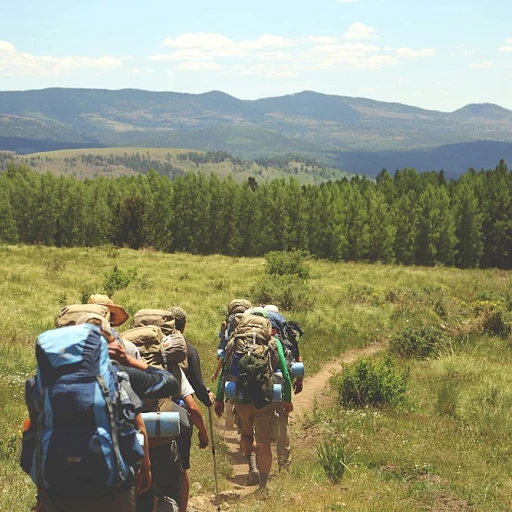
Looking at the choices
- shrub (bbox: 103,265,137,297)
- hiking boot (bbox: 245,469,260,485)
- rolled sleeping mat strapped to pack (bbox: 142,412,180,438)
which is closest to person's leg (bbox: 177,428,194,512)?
rolled sleeping mat strapped to pack (bbox: 142,412,180,438)

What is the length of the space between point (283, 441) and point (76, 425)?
5.76 meters

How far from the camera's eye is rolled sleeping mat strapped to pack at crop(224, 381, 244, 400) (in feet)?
24.6

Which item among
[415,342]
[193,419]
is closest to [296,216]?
[415,342]

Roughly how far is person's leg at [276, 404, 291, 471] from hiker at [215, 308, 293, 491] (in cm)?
94

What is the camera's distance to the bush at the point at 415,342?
62.2ft

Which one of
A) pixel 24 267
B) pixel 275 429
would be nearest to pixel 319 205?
pixel 24 267

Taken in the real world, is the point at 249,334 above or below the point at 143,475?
above

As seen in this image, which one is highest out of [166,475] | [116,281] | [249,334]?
[249,334]

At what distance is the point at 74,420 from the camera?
3.97 metres

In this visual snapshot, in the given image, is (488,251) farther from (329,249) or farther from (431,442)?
(431,442)

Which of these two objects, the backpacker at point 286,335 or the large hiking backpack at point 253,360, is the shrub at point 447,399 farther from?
the large hiking backpack at point 253,360

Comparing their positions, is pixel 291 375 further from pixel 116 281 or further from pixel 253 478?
pixel 116 281

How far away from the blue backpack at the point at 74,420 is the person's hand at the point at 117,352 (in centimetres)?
45

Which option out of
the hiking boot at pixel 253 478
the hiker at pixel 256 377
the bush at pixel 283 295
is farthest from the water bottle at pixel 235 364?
the bush at pixel 283 295
